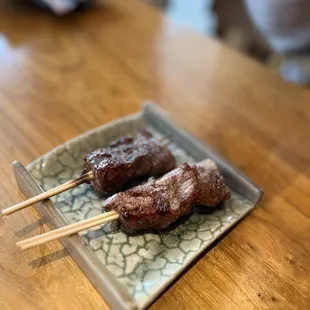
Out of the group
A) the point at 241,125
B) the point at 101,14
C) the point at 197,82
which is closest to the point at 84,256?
the point at 241,125

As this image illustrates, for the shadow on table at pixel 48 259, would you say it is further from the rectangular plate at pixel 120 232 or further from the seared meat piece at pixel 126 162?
the seared meat piece at pixel 126 162

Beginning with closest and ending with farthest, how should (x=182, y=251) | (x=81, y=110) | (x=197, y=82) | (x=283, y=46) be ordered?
(x=182, y=251) → (x=81, y=110) → (x=197, y=82) → (x=283, y=46)

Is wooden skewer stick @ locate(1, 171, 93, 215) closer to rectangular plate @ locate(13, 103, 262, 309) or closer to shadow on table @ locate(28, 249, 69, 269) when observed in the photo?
rectangular plate @ locate(13, 103, 262, 309)

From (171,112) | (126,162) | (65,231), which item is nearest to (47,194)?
(65,231)

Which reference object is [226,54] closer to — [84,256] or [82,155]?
[82,155]

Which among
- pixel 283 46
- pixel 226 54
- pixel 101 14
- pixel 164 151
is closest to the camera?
pixel 164 151
